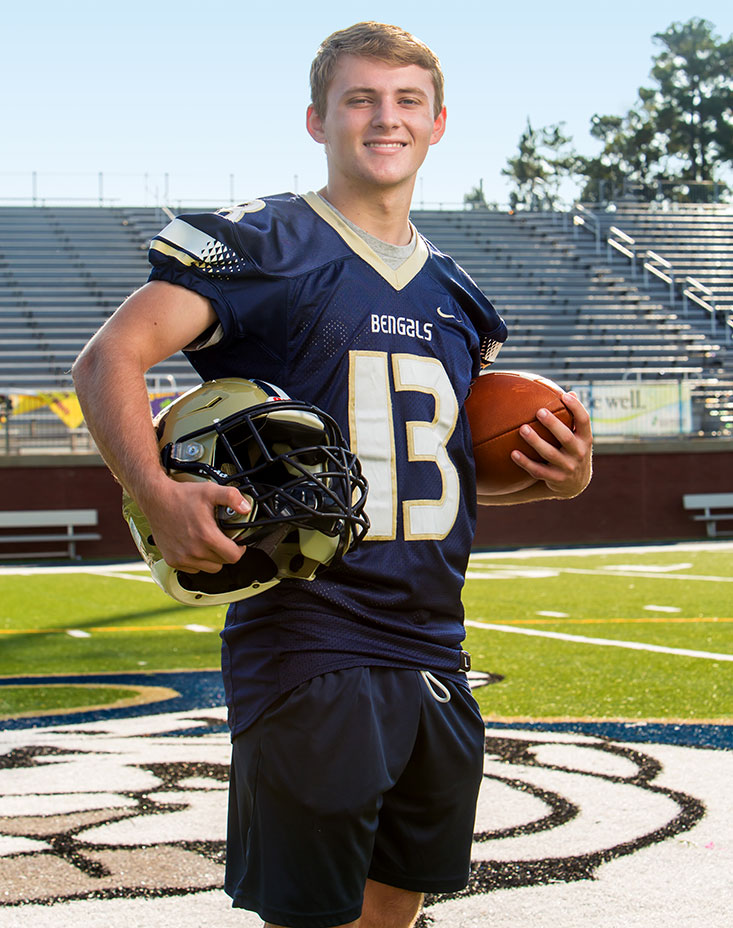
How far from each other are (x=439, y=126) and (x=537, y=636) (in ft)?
18.1

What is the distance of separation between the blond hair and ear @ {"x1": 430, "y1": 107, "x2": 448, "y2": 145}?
94mm

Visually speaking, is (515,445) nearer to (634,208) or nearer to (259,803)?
(259,803)

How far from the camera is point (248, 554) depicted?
6.23ft

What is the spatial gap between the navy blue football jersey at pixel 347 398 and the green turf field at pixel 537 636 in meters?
3.05

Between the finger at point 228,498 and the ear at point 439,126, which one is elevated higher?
the ear at point 439,126

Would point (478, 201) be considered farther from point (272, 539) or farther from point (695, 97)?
point (272, 539)

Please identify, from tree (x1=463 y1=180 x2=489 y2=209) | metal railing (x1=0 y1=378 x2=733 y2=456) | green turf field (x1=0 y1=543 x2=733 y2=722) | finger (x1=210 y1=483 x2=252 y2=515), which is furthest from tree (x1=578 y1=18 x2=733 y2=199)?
finger (x1=210 y1=483 x2=252 y2=515)

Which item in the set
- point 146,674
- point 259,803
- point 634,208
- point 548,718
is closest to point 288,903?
point 259,803

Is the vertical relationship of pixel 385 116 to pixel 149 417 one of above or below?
above

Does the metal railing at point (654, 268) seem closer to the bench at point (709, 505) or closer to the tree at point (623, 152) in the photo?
the bench at point (709, 505)

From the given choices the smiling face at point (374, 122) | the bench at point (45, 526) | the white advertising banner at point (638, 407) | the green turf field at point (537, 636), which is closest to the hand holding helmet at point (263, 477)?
the smiling face at point (374, 122)

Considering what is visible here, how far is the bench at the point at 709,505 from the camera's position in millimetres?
17781

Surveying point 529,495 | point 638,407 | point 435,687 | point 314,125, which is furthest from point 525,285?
point 435,687

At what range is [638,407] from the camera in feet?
58.4
